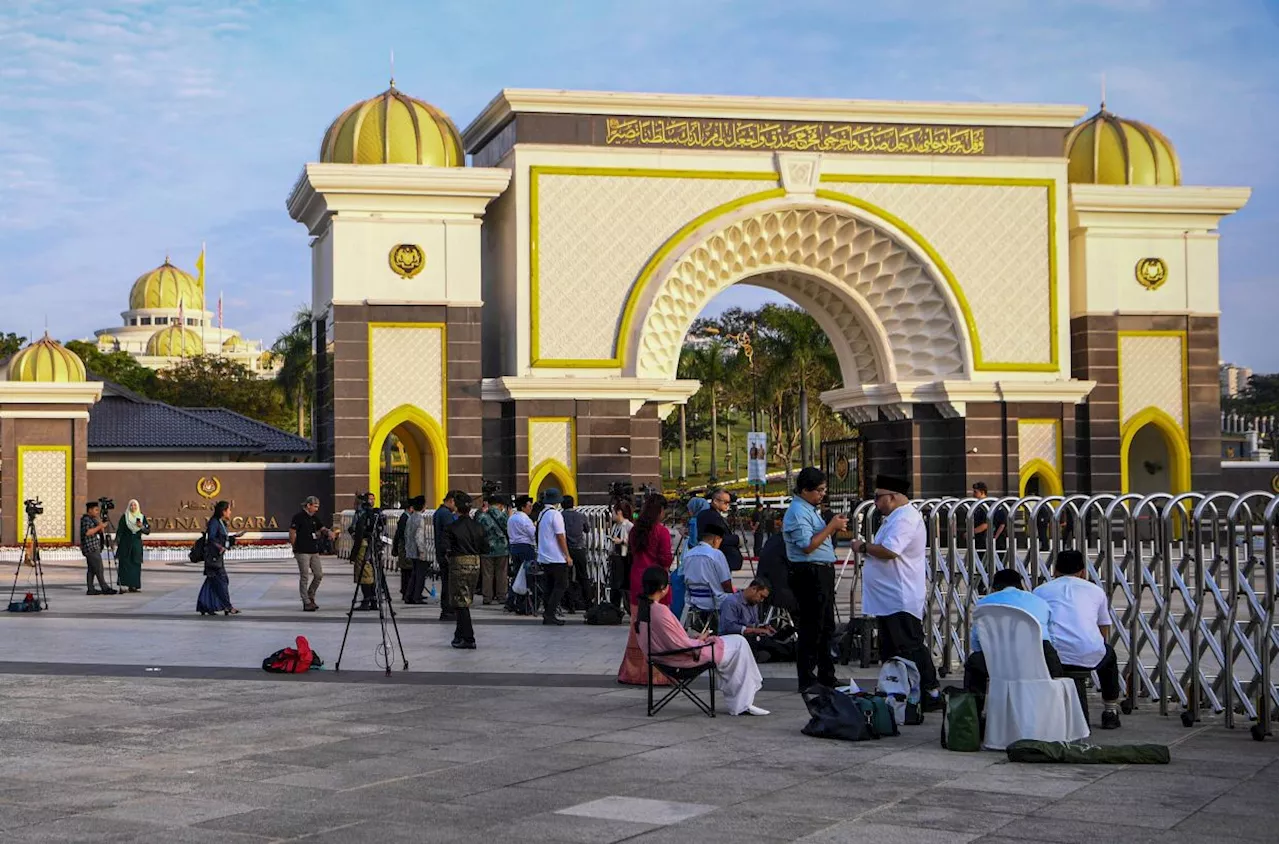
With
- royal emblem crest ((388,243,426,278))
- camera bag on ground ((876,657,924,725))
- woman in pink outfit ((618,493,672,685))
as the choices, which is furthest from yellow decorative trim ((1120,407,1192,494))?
camera bag on ground ((876,657,924,725))

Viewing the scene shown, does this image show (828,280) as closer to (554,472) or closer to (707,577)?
(554,472)

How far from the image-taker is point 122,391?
42031 mm

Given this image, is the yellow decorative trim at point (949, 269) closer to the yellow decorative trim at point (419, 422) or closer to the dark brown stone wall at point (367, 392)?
the dark brown stone wall at point (367, 392)

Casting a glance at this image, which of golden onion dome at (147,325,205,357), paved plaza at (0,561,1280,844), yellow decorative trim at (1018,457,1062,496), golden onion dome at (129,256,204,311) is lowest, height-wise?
paved plaza at (0,561,1280,844)

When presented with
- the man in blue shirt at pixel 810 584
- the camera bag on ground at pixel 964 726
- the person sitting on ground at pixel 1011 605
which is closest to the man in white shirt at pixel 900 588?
the man in blue shirt at pixel 810 584

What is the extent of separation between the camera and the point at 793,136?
3275 cm

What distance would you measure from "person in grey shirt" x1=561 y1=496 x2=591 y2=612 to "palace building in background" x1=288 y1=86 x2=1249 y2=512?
39.8 feet

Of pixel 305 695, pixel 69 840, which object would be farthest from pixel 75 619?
pixel 69 840

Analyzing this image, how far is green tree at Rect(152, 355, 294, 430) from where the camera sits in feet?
218

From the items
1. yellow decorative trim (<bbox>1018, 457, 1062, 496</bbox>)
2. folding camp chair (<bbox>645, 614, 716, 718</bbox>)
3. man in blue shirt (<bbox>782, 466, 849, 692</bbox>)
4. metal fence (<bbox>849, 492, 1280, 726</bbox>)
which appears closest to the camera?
metal fence (<bbox>849, 492, 1280, 726</bbox>)

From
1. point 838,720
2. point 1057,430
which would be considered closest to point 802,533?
point 838,720

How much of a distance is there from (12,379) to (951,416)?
64.7ft

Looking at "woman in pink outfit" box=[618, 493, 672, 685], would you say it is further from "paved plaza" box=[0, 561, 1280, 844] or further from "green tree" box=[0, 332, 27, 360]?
"green tree" box=[0, 332, 27, 360]

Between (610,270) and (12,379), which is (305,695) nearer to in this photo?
(610,270)
